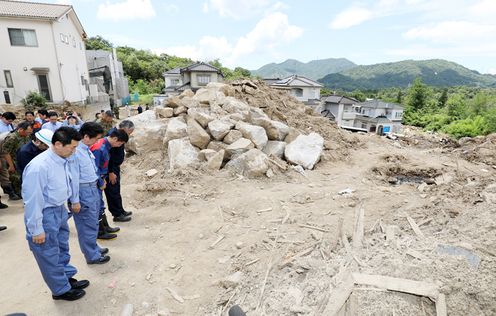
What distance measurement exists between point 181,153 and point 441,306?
6.16 metres

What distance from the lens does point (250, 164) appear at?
6852 millimetres

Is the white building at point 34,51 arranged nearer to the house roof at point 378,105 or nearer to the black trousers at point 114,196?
the black trousers at point 114,196

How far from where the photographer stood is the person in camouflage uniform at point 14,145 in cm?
532

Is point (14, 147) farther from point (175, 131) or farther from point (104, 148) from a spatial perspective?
point (175, 131)

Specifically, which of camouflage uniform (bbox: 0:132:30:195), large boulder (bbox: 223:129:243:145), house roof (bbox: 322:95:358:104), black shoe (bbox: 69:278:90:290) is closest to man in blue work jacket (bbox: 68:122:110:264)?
black shoe (bbox: 69:278:90:290)

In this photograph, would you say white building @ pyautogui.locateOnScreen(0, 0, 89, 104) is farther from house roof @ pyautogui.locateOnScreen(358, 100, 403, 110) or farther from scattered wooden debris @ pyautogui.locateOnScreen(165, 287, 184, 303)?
house roof @ pyautogui.locateOnScreen(358, 100, 403, 110)

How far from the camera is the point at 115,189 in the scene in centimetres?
478

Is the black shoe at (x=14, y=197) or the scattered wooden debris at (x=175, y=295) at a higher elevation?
the black shoe at (x=14, y=197)

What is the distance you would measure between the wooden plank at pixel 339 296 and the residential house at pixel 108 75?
3101 centimetres

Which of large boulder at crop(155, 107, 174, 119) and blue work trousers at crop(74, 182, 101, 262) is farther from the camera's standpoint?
large boulder at crop(155, 107, 174, 119)

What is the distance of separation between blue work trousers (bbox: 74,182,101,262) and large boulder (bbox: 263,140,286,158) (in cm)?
508

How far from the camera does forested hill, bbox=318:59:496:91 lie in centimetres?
12012

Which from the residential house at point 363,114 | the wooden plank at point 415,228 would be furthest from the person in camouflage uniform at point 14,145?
the residential house at point 363,114

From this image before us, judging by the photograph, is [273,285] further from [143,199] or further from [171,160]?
[171,160]
